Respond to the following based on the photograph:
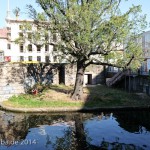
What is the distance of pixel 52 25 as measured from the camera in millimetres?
36562

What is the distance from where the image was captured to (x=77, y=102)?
122ft

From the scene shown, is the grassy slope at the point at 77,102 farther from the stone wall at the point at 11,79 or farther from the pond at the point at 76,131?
the pond at the point at 76,131

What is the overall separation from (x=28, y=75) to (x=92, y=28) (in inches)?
540

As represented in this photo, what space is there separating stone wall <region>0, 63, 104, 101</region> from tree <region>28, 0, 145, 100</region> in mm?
9089

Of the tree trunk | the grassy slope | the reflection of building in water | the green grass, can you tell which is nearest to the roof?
the grassy slope

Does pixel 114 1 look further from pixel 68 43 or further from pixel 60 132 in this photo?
pixel 60 132

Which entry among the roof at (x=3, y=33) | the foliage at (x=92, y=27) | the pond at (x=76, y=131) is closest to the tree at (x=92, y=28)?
the foliage at (x=92, y=27)

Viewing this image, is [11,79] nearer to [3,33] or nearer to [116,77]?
[116,77]

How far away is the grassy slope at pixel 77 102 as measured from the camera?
36438 mm

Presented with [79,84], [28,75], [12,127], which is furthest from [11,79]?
[12,127]

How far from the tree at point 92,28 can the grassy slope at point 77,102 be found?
4.85 m

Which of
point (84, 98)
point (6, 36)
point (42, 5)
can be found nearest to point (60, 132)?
point (84, 98)

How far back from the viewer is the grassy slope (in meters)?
36.4

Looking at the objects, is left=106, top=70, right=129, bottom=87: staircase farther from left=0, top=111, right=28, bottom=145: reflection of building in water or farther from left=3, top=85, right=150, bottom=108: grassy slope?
left=0, top=111, right=28, bottom=145: reflection of building in water
